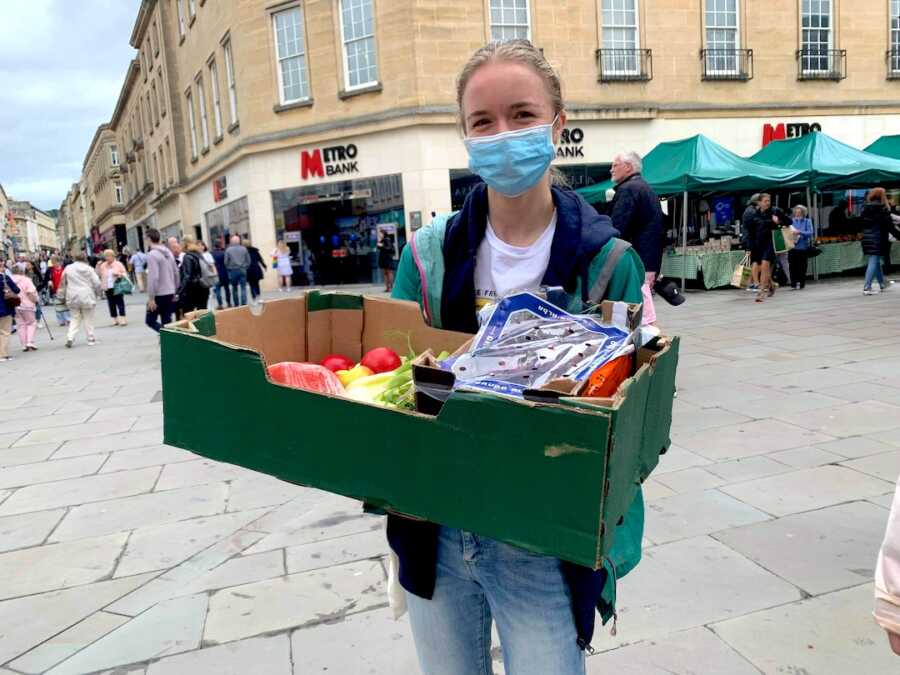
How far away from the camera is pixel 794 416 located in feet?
17.6

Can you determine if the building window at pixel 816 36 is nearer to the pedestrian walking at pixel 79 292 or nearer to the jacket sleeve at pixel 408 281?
the pedestrian walking at pixel 79 292

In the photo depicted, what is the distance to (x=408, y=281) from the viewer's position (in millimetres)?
1711

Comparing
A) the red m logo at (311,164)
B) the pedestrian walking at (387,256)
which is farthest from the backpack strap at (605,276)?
the red m logo at (311,164)

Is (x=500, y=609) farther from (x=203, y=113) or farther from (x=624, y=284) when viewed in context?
(x=203, y=113)

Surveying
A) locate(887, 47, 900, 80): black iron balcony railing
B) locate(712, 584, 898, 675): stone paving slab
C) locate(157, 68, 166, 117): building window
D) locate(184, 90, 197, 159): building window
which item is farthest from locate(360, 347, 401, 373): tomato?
locate(157, 68, 166, 117): building window

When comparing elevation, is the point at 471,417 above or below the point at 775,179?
below

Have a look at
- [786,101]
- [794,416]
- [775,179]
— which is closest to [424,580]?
[794,416]

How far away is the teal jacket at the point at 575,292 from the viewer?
4.73ft

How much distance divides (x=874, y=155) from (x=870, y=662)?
53.3 ft

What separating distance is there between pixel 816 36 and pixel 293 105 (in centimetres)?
1496

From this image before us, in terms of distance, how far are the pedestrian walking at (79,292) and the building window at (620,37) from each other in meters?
13.6

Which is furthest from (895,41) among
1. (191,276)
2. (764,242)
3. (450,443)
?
(450,443)

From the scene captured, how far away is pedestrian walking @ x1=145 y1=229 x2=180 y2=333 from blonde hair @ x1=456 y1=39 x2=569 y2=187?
32.9 ft

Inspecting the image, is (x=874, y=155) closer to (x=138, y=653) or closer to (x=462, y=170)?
(x=462, y=170)
